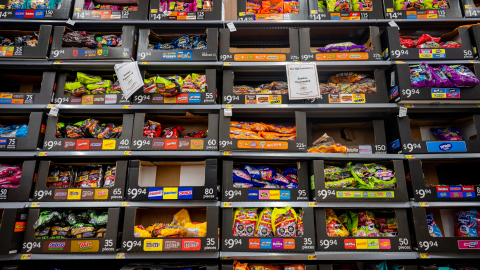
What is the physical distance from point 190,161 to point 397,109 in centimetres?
217

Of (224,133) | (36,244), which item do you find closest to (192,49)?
(224,133)

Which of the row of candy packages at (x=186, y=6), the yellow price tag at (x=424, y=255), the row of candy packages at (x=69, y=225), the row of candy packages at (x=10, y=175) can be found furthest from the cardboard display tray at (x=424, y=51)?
the row of candy packages at (x=10, y=175)

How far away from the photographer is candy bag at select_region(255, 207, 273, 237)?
233 centimetres

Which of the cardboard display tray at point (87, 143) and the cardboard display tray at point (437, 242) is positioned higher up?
the cardboard display tray at point (87, 143)

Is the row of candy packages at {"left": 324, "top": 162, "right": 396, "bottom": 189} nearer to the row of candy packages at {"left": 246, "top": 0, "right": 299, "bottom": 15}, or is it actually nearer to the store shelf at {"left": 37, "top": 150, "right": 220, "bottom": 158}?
the store shelf at {"left": 37, "top": 150, "right": 220, "bottom": 158}

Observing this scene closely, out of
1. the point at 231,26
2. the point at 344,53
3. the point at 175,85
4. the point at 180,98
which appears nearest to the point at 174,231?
the point at 180,98

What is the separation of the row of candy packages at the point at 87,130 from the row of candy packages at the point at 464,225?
10.4 ft

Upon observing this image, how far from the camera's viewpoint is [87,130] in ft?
8.57

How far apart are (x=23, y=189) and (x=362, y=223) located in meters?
3.21

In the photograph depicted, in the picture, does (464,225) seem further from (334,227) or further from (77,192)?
(77,192)

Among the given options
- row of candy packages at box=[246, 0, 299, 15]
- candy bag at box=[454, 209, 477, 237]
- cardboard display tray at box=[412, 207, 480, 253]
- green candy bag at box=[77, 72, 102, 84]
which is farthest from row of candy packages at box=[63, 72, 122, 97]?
candy bag at box=[454, 209, 477, 237]

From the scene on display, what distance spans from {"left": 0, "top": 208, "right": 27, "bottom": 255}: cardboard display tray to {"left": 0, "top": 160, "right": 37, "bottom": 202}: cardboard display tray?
0.12 meters

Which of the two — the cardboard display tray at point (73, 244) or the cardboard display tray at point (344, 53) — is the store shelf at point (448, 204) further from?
the cardboard display tray at point (73, 244)

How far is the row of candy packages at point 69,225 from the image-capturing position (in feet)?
7.63
